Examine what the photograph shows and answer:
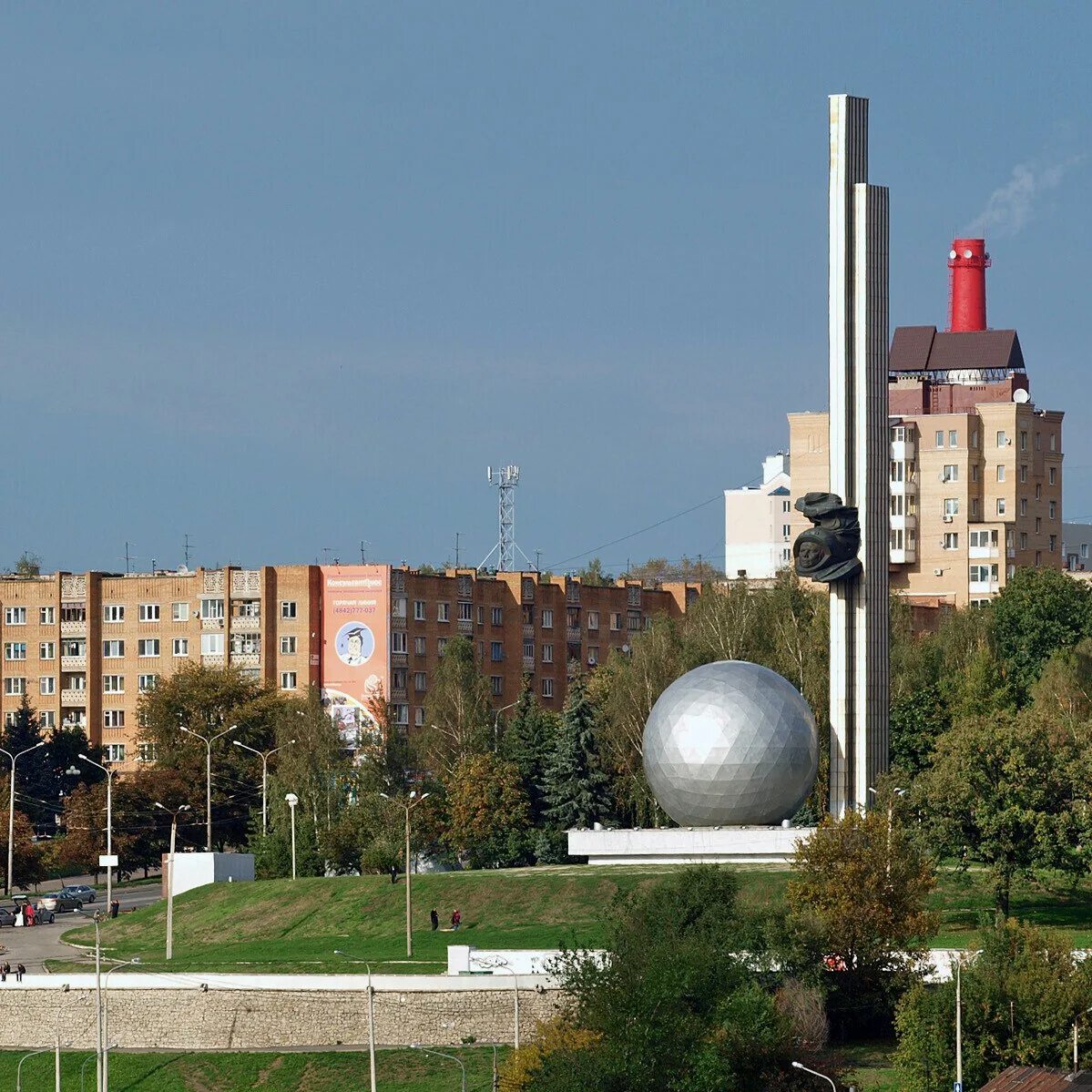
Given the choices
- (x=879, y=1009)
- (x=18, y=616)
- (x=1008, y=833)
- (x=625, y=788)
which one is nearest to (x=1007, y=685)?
(x=625, y=788)

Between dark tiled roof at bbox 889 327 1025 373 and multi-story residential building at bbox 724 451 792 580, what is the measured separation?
26.6 meters

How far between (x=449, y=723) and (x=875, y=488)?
30.3 m

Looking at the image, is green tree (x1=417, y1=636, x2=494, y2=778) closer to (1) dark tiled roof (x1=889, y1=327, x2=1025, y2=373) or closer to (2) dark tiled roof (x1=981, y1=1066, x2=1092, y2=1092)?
(1) dark tiled roof (x1=889, y1=327, x2=1025, y2=373)

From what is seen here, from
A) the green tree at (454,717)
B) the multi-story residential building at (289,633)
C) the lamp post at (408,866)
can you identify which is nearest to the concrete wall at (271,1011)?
the lamp post at (408,866)

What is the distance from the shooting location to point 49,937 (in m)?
78.8

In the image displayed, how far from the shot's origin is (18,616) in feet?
409

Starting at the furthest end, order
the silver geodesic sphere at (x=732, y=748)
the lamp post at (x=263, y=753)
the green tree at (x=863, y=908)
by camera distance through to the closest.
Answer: the lamp post at (x=263, y=753), the silver geodesic sphere at (x=732, y=748), the green tree at (x=863, y=908)

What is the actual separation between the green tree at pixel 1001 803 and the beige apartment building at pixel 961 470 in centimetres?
6151

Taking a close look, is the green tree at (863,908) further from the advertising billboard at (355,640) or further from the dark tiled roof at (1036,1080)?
the advertising billboard at (355,640)

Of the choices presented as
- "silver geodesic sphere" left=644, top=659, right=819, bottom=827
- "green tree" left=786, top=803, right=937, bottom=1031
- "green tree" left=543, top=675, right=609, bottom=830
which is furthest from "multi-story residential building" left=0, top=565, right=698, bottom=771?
"green tree" left=786, top=803, right=937, bottom=1031

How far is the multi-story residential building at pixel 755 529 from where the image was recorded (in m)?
161

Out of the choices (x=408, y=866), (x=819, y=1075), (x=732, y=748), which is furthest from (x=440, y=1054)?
(x=732, y=748)

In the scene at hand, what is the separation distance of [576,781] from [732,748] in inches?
591

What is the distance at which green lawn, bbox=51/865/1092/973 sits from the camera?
214 feet
